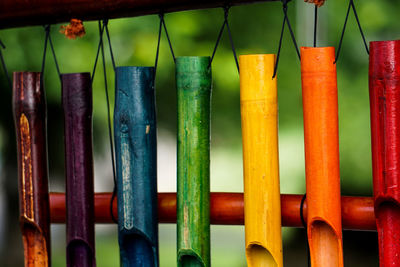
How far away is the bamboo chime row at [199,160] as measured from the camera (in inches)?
42.6

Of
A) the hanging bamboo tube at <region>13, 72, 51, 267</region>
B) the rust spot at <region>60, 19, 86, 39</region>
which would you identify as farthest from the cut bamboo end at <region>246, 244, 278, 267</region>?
the rust spot at <region>60, 19, 86, 39</region>

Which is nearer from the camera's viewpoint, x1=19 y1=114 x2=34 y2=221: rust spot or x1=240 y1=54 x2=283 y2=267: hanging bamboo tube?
x1=240 y1=54 x2=283 y2=267: hanging bamboo tube

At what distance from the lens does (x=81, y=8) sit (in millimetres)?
1270

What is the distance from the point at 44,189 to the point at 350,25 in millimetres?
2863

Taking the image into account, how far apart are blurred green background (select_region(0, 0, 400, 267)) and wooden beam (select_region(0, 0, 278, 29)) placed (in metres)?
2.08

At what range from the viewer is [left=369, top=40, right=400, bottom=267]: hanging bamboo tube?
3.46ft

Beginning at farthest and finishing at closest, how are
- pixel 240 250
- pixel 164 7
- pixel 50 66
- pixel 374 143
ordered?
1. pixel 240 250
2. pixel 50 66
3. pixel 164 7
4. pixel 374 143

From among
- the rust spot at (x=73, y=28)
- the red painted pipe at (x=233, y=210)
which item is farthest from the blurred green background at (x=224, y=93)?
the rust spot at (x=73, y=28)

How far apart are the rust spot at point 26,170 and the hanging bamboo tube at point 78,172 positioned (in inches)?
3.2

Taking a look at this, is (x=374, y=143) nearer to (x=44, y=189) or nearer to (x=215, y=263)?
(x=44, y=189)

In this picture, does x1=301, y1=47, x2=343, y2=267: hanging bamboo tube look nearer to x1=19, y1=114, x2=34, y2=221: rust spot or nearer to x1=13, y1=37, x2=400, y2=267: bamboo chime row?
x1=13, y1=37, x2=400, y2=267: bamboo chime row

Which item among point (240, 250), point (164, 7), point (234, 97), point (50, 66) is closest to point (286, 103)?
point (234, 97)

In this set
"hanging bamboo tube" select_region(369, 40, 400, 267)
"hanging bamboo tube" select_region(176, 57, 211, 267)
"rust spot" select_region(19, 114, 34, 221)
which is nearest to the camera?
"hanging bamboo tube" select_region(369, 40, 400, 267)

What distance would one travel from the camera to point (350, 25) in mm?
3742
